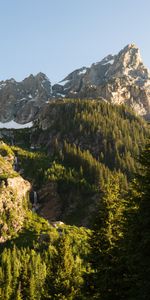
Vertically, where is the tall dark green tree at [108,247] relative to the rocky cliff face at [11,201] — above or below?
above

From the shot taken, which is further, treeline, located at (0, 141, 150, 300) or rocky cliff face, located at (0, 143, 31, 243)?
rocky cliff face, located at (0, 143, 31, 243)

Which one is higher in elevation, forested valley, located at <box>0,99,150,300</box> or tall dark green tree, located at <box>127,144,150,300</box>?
tall dark green tree, located at <box>127,144,150,300</box>

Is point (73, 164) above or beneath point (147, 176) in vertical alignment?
beneath

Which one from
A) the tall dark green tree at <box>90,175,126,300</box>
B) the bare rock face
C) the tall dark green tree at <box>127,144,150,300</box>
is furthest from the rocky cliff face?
the tall dark green tree at <box>127,144,150,300</box>

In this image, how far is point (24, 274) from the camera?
66.3 m

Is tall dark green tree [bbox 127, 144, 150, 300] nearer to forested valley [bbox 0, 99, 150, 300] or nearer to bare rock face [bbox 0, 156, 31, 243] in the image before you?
forested valley [bbox 0, 99, 150, 300]

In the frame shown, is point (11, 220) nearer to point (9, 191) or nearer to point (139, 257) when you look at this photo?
point (9, 191)

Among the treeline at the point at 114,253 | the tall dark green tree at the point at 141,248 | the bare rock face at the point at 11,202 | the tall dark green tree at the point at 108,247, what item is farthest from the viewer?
the bare rock face at the point at 11,202

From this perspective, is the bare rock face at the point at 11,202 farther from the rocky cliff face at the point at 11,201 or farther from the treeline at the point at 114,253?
the treeline at the point at 114,253

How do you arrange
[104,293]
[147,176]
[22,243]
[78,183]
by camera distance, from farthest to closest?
1. [78,183]
2. [22,243]
3. [104,293]
4. [147,176]

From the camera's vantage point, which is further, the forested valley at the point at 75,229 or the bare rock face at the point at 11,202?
the bare rock face at the point at 11,202

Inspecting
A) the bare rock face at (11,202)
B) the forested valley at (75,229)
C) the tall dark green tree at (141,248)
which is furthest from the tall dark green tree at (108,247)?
the bare rock face at (11,202)

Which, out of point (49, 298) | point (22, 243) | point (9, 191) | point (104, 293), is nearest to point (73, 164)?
point (9, 191)

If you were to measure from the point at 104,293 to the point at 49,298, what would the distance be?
18149 mm
